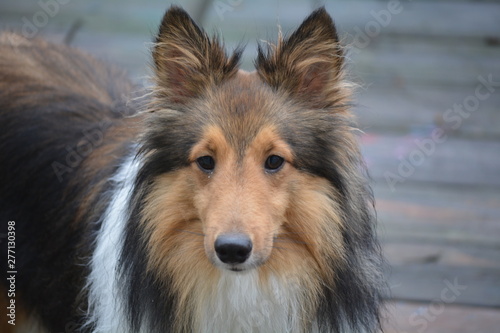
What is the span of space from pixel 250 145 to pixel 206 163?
0.70ft

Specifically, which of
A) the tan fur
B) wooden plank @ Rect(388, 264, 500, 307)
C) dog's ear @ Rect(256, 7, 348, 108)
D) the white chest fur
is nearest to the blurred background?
wooden plank @ Rect(388, 264, 500, 307)

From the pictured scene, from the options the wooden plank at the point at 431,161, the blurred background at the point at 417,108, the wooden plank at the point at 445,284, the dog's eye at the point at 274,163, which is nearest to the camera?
the dog's eye at the point at 274,163

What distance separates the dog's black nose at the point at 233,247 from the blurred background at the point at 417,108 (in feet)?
5.79

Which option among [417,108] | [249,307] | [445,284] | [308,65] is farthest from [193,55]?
[417,108]

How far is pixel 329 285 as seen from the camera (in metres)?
3.39

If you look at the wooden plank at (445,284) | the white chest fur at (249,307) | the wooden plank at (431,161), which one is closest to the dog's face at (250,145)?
the white chest fur at (249,307)

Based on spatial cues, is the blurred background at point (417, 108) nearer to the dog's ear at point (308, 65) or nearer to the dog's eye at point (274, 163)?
the dog's ear at point (308, 65)

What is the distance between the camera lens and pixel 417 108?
7492mm

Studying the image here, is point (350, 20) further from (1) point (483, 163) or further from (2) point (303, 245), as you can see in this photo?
(2) point (303, 245)

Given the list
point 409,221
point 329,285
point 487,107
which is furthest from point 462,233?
point 329,285

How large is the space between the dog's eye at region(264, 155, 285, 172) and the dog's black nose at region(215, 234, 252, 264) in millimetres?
380

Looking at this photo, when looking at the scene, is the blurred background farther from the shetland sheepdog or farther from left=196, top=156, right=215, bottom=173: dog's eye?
left=196, top=156, right=215, bottom=173: dog's eye

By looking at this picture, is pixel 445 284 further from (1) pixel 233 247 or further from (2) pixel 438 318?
(1) pixel 233 247

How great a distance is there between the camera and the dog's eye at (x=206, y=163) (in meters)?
3.27
